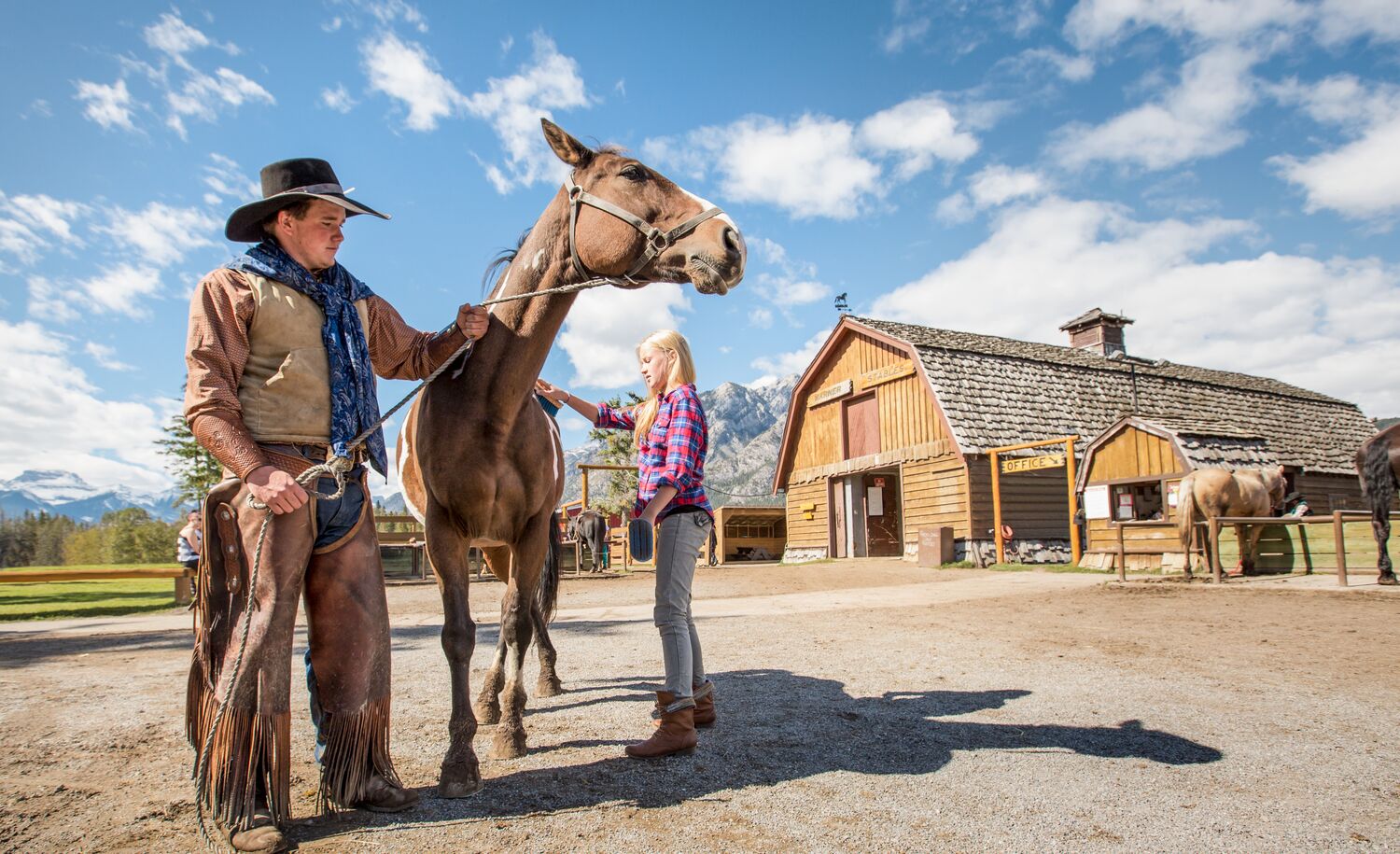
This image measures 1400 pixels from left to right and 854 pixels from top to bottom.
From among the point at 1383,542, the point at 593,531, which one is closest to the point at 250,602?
the point at 1383,542

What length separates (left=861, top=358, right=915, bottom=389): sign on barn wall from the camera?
19.5 meters

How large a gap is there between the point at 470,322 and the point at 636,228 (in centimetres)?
80

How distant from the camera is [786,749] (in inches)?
127

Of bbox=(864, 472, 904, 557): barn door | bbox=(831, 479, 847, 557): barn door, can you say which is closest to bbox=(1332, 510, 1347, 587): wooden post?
A: bbox=(864, 472, 904, 557): barn door

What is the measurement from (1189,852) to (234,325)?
3.31 m

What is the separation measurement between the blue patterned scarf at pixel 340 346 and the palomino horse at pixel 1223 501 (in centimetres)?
1195

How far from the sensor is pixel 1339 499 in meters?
19.8

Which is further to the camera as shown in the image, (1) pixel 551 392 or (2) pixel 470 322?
(1) pixel 551 392

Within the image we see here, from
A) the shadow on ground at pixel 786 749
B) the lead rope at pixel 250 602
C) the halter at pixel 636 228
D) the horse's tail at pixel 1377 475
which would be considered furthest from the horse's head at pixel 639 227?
the horse's tail at pixel 1377 475

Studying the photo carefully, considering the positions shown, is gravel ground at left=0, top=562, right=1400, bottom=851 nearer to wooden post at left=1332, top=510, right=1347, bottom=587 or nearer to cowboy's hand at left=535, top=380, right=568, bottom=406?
cowboy's hand at left=535, top=380, right=568, bottom=406

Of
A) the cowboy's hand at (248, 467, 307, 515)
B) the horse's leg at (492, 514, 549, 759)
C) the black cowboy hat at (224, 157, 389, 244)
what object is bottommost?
the horse's leg at (492, 514, 549, 759)

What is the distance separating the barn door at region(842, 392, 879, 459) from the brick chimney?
10.9m

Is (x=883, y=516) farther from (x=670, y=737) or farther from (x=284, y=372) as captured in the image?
(x=284, y=372)

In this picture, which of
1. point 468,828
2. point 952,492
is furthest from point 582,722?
point 952,492
